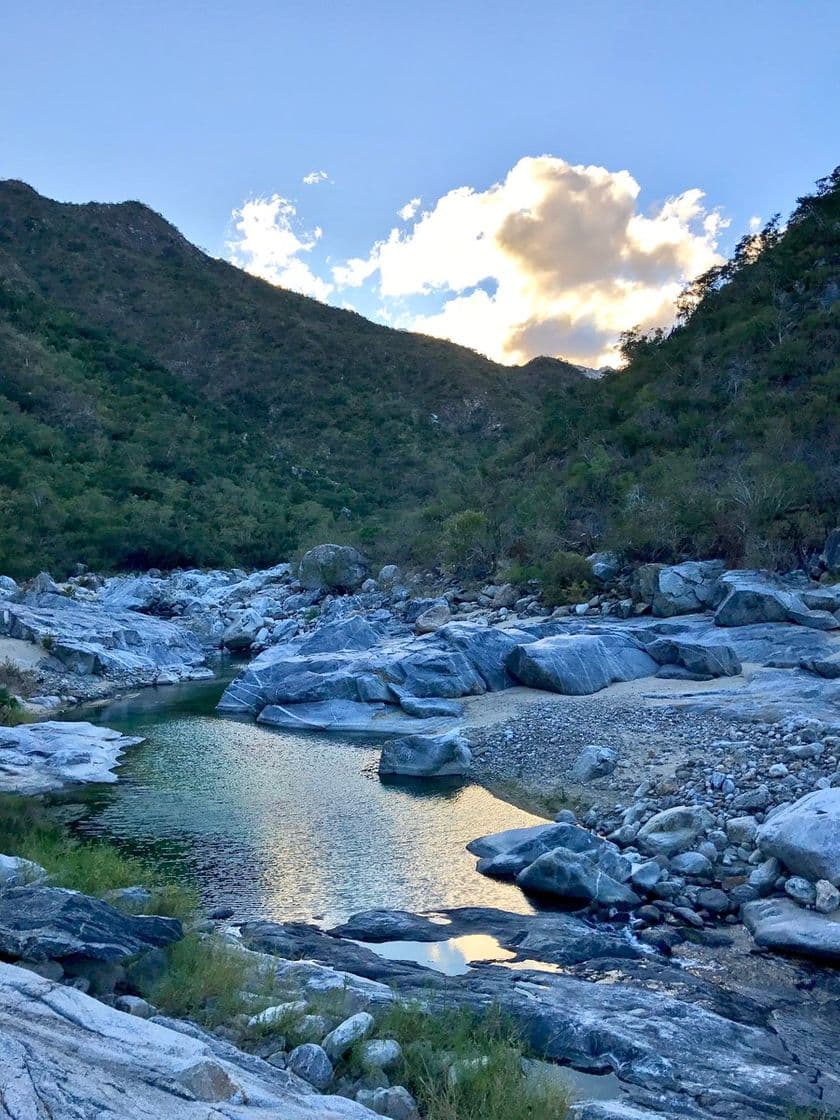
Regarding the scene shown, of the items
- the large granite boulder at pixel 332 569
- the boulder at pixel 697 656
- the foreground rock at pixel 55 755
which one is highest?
the large granite boulder at pixel 332 569

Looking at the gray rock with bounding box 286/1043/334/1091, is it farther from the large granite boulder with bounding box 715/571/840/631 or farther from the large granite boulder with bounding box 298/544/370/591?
the large granite boulder with bounding box 298/544/370/591

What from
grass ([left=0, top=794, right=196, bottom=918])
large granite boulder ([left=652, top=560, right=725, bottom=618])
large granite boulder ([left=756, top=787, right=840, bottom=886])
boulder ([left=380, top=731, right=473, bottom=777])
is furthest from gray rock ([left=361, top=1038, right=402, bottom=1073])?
large granite boulder ([left=652, top=560, right=725, bottom=618])

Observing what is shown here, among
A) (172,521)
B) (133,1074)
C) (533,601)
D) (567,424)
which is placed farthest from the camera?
(172,521)

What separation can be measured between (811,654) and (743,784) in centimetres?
696

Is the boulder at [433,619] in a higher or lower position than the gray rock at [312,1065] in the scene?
higher

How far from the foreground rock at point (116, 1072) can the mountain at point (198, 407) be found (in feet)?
113

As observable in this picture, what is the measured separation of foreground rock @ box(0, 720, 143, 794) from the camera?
48.4 ft

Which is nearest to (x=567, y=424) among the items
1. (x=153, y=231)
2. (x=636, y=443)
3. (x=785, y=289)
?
(x=636, y=443)

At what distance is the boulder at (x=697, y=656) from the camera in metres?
17.9

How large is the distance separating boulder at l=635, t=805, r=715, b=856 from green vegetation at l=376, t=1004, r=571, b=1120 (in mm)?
4574

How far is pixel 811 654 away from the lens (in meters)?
17.5

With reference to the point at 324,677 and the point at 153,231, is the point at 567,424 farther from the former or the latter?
the point at 153,231

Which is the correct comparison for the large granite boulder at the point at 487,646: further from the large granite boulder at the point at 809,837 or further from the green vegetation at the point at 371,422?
the large granite boulder at the point at 809,837

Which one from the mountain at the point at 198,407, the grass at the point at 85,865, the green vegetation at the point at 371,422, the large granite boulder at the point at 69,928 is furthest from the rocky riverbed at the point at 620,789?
the mountain at the point at 198,407
